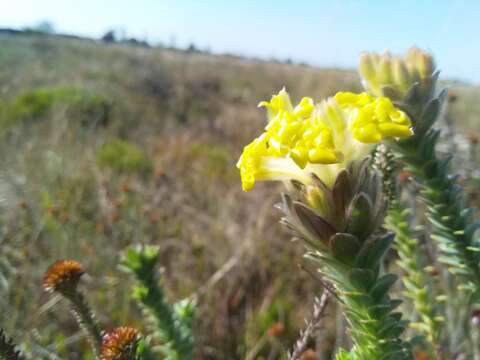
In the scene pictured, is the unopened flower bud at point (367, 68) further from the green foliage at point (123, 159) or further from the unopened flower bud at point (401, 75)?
the green foliage at point (123, 159)

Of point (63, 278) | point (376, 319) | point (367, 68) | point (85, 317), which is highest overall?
point (367, 68)

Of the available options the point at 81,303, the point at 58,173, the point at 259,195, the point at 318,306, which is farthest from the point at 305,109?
the point at 58,173

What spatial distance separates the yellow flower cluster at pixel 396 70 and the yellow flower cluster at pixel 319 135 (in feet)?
0.96

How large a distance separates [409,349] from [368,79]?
709 millimetres

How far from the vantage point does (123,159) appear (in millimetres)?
6258

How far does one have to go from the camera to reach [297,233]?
92cm

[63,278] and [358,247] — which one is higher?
[358,247]

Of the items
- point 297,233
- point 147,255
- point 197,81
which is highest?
point 297,233

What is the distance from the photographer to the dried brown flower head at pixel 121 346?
952mm

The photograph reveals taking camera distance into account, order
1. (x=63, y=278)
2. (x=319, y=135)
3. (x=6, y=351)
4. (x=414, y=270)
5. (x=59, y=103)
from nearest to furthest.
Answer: (x=319, y=135)
(x=6, y=351)
(x=63, y=278)
(x=414, y=270)
(x=59, y=103)

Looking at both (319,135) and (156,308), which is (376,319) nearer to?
(319,135)

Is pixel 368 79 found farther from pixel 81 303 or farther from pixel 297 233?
pixel 81 303

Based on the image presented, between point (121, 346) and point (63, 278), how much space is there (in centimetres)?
37

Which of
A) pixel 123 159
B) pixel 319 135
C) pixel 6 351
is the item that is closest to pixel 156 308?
pixel 6 351
